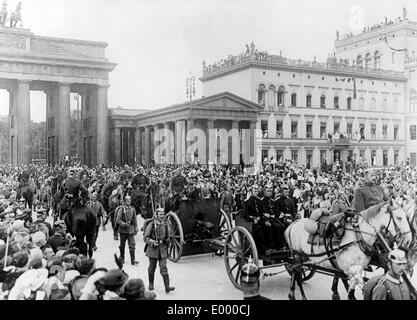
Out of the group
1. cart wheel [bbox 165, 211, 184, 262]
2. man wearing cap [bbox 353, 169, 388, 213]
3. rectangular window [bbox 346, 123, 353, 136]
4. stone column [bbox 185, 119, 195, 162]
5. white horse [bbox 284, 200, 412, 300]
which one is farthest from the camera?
rectangular window [bbox 346, 123, 353, 136]

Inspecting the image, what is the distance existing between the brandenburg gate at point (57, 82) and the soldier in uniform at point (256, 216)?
31551 millimetres

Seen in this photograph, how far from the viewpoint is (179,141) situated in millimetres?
40156

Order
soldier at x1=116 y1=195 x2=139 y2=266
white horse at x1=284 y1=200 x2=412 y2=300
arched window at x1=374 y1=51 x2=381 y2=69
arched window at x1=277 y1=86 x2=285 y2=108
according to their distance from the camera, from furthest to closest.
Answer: arched window at x1=277 y1=86 x2=285 y2=108 < arched window at x1=374 y1=51 x2=381 y2=69 < soldier at x1=116 y1=195 x2=139 y2=266 < white horse at x1=284 y1=200 x2=412 y2=300

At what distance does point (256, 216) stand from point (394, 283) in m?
4.50

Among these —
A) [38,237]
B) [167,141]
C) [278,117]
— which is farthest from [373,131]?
[38,237]

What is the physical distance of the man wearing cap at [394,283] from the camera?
4.60 meters

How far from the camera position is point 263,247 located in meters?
8.65

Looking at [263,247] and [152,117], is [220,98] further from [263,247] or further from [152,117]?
[263,247]

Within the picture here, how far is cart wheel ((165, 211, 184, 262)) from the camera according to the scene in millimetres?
10532

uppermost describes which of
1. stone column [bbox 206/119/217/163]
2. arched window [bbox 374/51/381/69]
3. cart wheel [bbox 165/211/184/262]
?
arched window [bbox 374/51/381/69]

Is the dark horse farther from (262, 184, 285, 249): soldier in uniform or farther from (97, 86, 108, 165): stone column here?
(97, 86, 108, 165): stone column

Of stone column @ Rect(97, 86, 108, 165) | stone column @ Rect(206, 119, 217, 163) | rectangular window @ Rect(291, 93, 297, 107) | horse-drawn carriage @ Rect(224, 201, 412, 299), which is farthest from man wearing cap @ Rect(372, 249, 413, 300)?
rectangular window @ Rect(291, 93, 297, 107)

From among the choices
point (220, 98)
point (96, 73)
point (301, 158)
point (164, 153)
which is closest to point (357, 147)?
point (301, 158)

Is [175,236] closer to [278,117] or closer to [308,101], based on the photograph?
[278,117]
